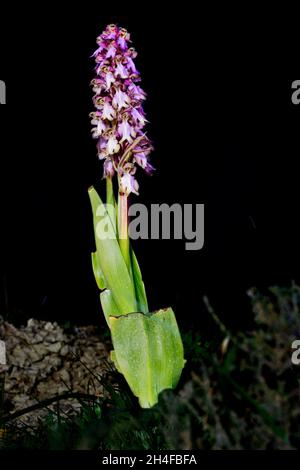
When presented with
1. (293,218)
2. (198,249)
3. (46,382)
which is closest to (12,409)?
(46,382)

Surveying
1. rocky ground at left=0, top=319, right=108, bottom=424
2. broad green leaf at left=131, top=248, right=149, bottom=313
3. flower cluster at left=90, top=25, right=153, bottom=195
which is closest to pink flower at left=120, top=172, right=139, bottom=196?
flower cluster at left=90, top=25, right=153, bottom=195

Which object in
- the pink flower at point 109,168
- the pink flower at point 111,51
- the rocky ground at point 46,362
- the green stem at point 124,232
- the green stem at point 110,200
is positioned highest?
the pink flower at point 111,51

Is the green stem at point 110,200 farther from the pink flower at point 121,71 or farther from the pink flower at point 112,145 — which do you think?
the pink flower at point 121,71

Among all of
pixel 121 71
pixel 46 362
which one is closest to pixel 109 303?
pixel 121 71

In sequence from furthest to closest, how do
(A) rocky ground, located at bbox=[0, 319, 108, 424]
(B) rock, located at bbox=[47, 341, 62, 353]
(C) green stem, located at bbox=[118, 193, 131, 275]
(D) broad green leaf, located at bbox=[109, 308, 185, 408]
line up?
(B) rock, located at bbox=[47, 341, 62, 353] → (A) rocky ground, located at bbox=[0, 319, 108, 424] → (C) green stem, located at bbox=[118, 193, 131, 275] → (D) broad green leaf, located at bbox=[109, 308, 185, 408]

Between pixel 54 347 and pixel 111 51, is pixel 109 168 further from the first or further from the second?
pixel 54 347

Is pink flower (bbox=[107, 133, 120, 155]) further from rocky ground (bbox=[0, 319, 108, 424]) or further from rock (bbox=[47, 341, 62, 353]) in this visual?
rock (bbox=[47, 341, 62, 353])

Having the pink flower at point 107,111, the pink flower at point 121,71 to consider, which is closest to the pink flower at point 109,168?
the pink flower at point 107,111
